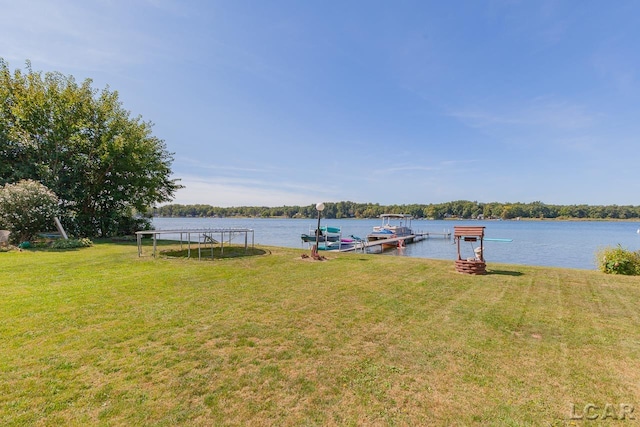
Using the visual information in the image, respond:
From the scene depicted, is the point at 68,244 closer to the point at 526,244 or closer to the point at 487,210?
the point at 526,244

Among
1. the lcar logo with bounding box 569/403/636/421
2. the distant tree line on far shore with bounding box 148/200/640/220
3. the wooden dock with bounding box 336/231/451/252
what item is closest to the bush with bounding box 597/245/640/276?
the lcar logo with bounding box 569/403/636/421

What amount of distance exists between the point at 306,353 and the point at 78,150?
76.6 feet

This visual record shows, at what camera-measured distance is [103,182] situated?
21.5m

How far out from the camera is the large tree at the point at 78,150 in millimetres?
18156

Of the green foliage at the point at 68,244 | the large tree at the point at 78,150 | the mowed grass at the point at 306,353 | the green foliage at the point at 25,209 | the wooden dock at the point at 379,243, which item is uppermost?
the large tree at the point at 78,150

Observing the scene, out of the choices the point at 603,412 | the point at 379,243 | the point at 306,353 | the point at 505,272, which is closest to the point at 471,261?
the point at 505,272

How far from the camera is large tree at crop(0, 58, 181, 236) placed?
1816cm

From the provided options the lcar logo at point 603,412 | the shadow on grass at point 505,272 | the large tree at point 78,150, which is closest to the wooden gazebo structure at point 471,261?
the shadow on grass at point 505,272

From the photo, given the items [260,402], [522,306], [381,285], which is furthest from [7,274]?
[522,306]

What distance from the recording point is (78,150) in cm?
1980

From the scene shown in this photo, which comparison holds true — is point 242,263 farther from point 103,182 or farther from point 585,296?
point 103,182

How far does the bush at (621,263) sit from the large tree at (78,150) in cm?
2514

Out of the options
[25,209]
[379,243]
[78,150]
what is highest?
[78,150]

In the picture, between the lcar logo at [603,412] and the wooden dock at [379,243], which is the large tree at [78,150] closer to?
the wooden dock at [379,243]
